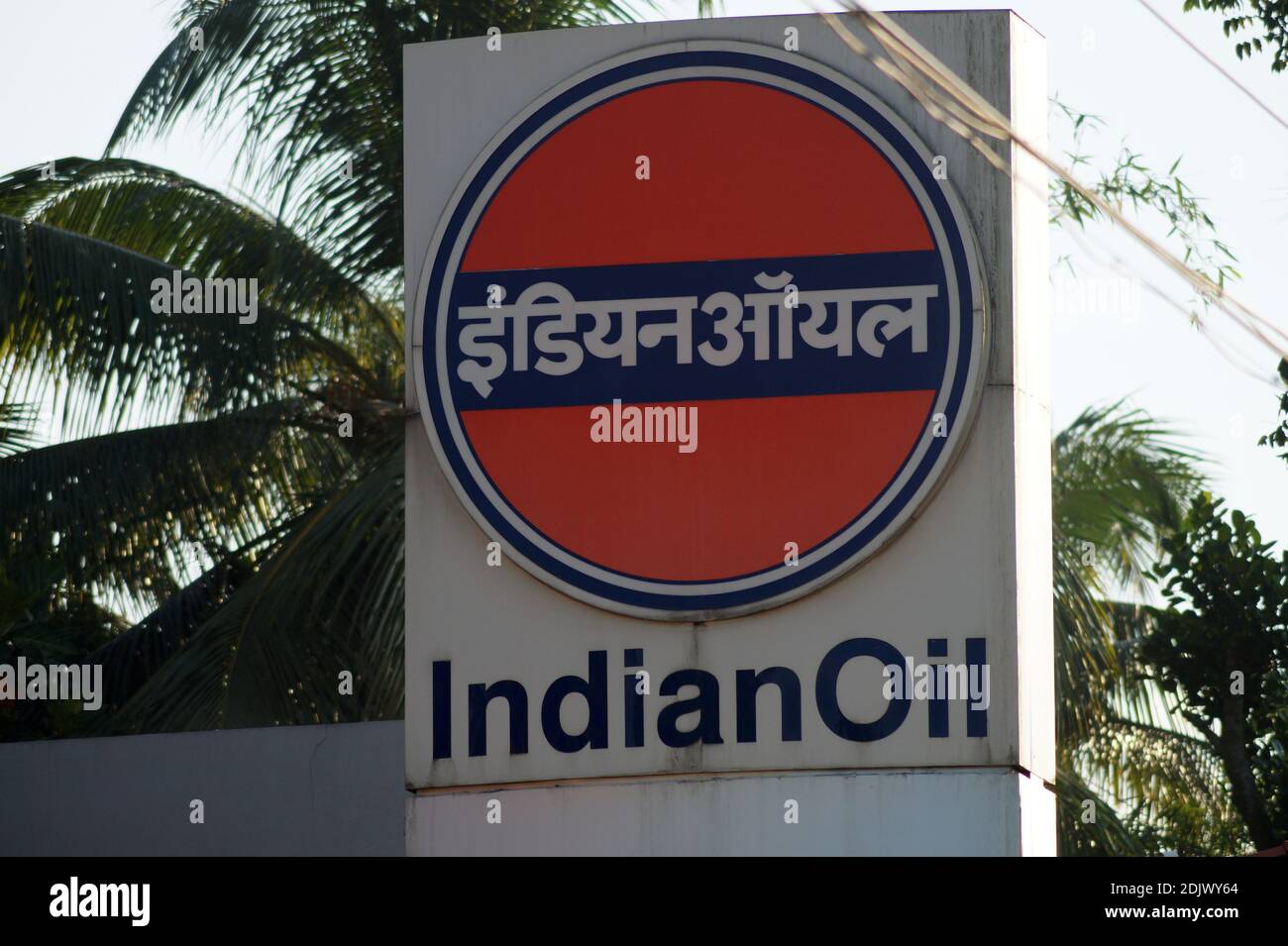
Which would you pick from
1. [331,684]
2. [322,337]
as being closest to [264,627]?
[331,684]

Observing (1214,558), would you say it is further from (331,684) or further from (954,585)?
(954,585)

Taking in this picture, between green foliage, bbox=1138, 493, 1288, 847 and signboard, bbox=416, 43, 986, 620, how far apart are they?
5.99 metres

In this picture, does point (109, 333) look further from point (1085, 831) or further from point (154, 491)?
point (1085, 831)

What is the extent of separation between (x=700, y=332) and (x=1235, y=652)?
21.3ft

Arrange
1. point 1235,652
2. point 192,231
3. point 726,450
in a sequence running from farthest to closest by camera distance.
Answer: point 192,231
point 1235,652
point 726,450

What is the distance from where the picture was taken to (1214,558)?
1319cm

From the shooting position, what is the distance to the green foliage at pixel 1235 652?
42.3ft

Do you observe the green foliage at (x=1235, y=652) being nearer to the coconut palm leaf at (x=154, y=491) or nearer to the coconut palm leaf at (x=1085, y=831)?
the coconut palm leaf at (x=1085, y=831)

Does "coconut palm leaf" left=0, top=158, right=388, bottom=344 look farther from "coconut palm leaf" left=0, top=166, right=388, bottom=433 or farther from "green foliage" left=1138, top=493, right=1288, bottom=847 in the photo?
"green foliage" left=1138, top=493, right=1288, bottom=847

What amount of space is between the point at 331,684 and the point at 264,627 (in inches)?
22.0

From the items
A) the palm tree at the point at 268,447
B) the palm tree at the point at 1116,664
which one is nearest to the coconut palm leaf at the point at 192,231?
the palm tree at the point at 268,447

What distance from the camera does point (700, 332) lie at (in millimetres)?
7555

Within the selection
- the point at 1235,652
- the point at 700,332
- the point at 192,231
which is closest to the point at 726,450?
the point at 700,332

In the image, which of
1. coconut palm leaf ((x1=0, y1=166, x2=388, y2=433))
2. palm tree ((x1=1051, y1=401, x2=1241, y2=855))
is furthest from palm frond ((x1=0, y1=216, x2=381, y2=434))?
palm tree ((x1=1051, y1=401, x2=1241, y2=855))
